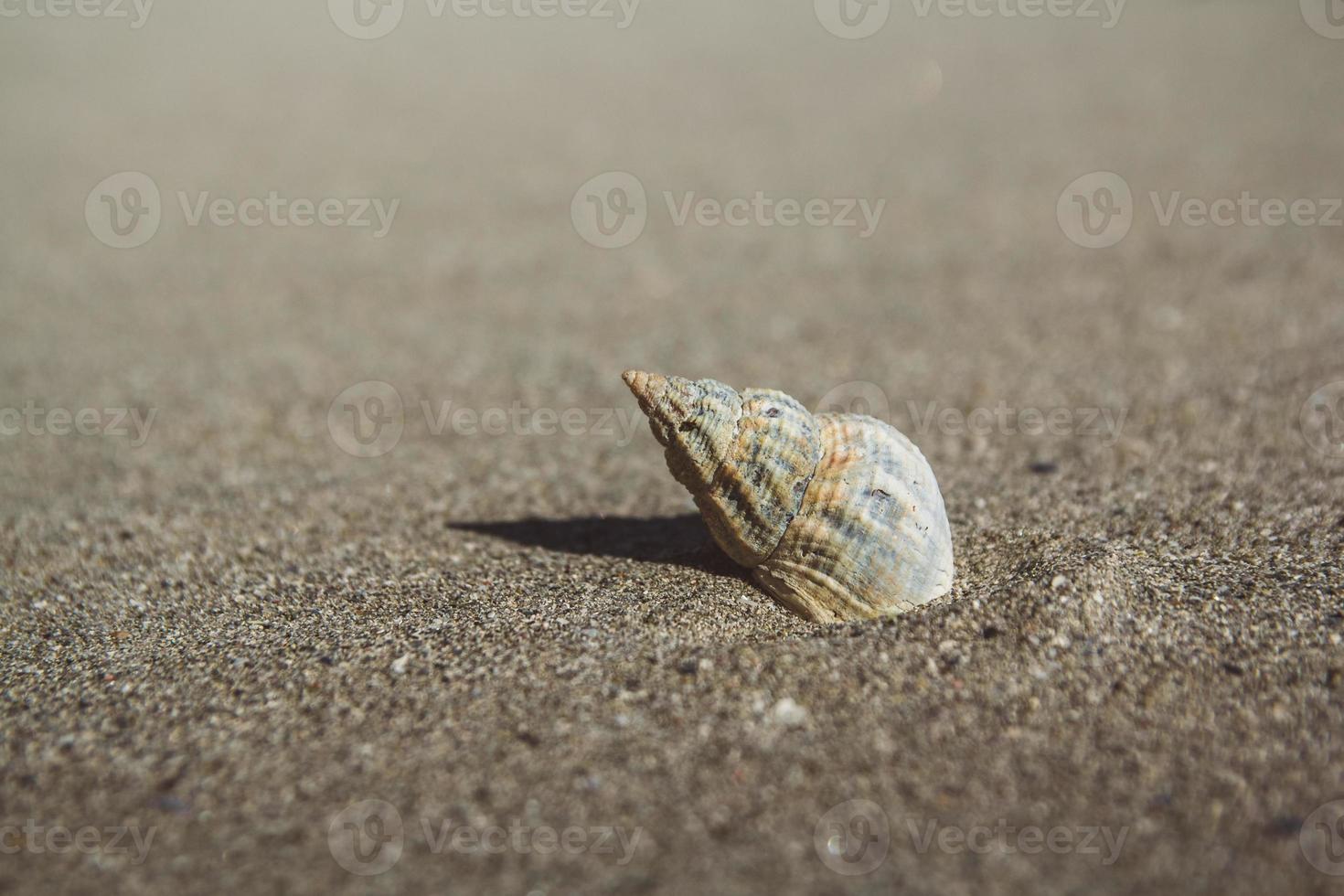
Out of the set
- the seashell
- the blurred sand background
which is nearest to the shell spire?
the seashell

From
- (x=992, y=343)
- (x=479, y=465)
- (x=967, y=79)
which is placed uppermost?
(x=967, y=79)

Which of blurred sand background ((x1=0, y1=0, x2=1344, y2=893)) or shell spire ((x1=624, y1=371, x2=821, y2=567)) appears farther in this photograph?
shell spire ((x1=624, y1=371, x2=821, y2=567))

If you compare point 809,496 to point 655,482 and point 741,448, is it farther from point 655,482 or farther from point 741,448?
point 655,482

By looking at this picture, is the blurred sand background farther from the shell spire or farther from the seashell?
the shell spire

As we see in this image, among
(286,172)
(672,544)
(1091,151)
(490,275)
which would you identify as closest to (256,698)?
(672,544)

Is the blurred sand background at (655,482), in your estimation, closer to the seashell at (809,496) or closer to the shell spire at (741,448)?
the seashell at (809,496)

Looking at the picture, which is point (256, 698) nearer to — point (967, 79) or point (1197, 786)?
point (1197, 786)
